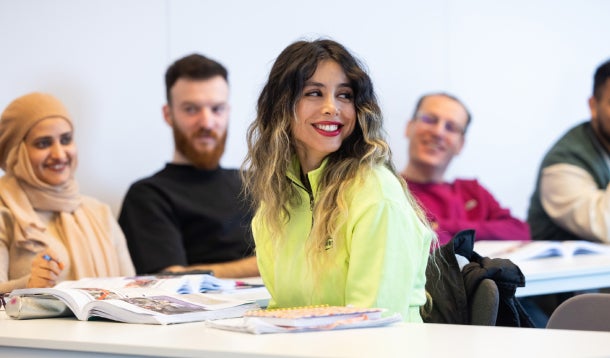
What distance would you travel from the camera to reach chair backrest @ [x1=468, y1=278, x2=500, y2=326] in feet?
7.64

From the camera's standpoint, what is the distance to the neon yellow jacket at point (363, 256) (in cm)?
218

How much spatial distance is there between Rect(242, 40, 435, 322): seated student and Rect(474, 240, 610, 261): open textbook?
1.24m

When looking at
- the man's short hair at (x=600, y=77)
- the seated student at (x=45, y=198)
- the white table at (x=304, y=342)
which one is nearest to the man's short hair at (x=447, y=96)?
the man's short hair at (x=600, y=77)

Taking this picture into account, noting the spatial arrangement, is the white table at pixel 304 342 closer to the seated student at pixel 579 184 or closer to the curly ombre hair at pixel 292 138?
the curly ombre hair at pixel 292 138

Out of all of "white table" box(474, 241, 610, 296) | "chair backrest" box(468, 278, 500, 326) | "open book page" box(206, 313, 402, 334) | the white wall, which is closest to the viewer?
"open book page" box(206, 313, 402, 334)

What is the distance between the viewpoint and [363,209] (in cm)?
226

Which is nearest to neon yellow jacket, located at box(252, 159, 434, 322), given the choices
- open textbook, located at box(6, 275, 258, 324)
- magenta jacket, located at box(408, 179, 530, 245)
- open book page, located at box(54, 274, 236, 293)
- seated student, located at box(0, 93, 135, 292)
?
open textbook, located at box(6, 275, 258, 324)

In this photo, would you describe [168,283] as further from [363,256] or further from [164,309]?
[363,256]

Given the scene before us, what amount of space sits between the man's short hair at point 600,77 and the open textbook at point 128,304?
258 cm

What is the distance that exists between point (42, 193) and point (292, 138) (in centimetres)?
137

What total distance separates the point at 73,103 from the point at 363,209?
85.5 inches

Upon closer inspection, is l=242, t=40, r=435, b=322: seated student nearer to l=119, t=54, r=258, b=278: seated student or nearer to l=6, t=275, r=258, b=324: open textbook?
l=6, t=275, r=258, b=324: open textbook

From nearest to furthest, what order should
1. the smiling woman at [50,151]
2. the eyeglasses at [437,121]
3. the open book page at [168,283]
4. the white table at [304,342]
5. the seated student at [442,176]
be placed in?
1. the white table at [304,342]
2. the open book page at [168,283]
3. the smiling woman at [50,151]
4. the seated student at [442,176]
5. the eyeglasses at [437,121]

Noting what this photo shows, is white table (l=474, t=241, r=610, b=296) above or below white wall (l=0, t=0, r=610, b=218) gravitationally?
below
